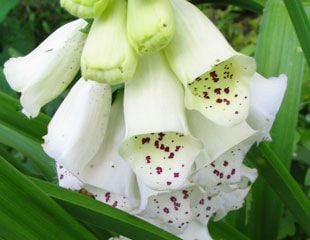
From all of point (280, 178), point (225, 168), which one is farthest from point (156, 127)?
point (280, 178)

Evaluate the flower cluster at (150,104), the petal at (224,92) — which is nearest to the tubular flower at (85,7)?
the flower cluster at (150,104)

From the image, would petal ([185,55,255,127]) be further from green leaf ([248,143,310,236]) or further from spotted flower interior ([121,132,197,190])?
green leaf ([248,143,310,236])

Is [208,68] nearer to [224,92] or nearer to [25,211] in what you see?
[224,92]

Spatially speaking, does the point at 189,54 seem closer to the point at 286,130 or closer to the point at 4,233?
the point at 4,233

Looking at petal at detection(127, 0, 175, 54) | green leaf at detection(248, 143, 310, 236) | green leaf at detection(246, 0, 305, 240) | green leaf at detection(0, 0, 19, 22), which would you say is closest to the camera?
petal at detection(127, 0, 175, 54)

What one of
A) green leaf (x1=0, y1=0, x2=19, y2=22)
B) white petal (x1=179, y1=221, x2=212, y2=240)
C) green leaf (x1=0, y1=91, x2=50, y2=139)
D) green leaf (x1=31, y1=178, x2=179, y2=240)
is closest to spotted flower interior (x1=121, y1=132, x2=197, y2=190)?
green leaf (x1=31, y1=178, x2=179, y2=240)

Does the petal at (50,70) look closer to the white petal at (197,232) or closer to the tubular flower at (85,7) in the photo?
the tubular flower at (85,7)

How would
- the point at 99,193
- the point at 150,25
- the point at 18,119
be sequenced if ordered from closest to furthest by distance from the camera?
the point at 150,25 < the point at 99,193 < the point at 18,119
